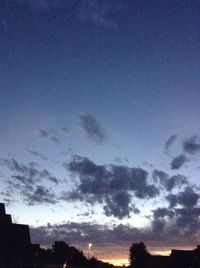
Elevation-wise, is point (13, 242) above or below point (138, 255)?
above

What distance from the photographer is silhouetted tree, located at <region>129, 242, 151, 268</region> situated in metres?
142

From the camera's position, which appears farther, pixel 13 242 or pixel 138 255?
pixel 138 255

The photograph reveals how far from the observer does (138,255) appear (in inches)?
5807

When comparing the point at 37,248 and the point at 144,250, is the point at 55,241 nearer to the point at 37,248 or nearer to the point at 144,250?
the point at 144,250

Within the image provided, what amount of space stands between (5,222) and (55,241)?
82.6 metres

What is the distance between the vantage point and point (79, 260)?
12619 cm

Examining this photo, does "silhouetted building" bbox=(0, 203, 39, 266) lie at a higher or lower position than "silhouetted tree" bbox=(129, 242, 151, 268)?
higher

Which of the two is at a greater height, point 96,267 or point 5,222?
point 5,222

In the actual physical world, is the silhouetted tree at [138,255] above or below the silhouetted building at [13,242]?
below

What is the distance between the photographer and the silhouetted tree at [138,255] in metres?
142

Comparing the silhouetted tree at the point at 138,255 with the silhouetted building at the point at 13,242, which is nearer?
the silhouetted building at the point at 13,242

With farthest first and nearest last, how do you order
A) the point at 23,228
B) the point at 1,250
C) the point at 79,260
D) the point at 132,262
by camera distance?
the point at 132,262 → the point at 79,260 → the point at 23,228 → the point at 1,250

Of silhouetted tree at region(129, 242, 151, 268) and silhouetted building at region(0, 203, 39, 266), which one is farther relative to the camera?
silhouetted tree at region(129, 242, 151, 268)

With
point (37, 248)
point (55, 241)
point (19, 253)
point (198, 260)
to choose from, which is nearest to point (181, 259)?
point (198, 260)
